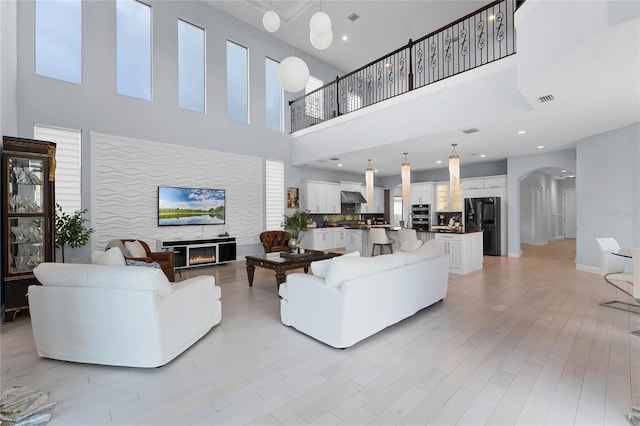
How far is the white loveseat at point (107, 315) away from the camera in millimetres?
2377

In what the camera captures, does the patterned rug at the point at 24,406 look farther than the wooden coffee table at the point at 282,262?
No

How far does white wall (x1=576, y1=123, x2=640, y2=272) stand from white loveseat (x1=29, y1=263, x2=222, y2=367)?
304 inches

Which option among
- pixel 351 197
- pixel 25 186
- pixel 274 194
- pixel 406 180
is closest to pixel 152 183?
pixel 25 186

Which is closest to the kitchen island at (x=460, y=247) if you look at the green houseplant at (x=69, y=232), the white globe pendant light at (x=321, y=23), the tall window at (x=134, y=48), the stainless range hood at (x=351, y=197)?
the stainless range hood at (x=351, y=197)

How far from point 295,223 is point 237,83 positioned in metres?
4.07

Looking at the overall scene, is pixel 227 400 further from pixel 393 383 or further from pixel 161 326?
pixel 393 383

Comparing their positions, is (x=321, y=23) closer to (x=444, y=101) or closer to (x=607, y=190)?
(x=444, y=101)

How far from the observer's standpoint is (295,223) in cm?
839

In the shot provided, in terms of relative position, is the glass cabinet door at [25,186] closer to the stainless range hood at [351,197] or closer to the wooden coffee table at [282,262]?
the wooden coffee table at [282,262]

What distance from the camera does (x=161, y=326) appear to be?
2.42 meters

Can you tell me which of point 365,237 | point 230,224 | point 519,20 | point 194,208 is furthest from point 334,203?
point 519,20

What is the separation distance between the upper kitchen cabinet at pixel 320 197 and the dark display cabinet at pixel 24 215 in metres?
6.09

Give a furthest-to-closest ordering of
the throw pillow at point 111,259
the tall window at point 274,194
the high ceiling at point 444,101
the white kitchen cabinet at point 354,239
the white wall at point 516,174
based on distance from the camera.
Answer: the tall window at point 274,194, the white kitchen cabinet at point 354,239, the white wall at point 516,174, the high ceiling at point 444,101, the throw pillow at point 111,259

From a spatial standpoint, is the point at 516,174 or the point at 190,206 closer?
the point at 190,206
